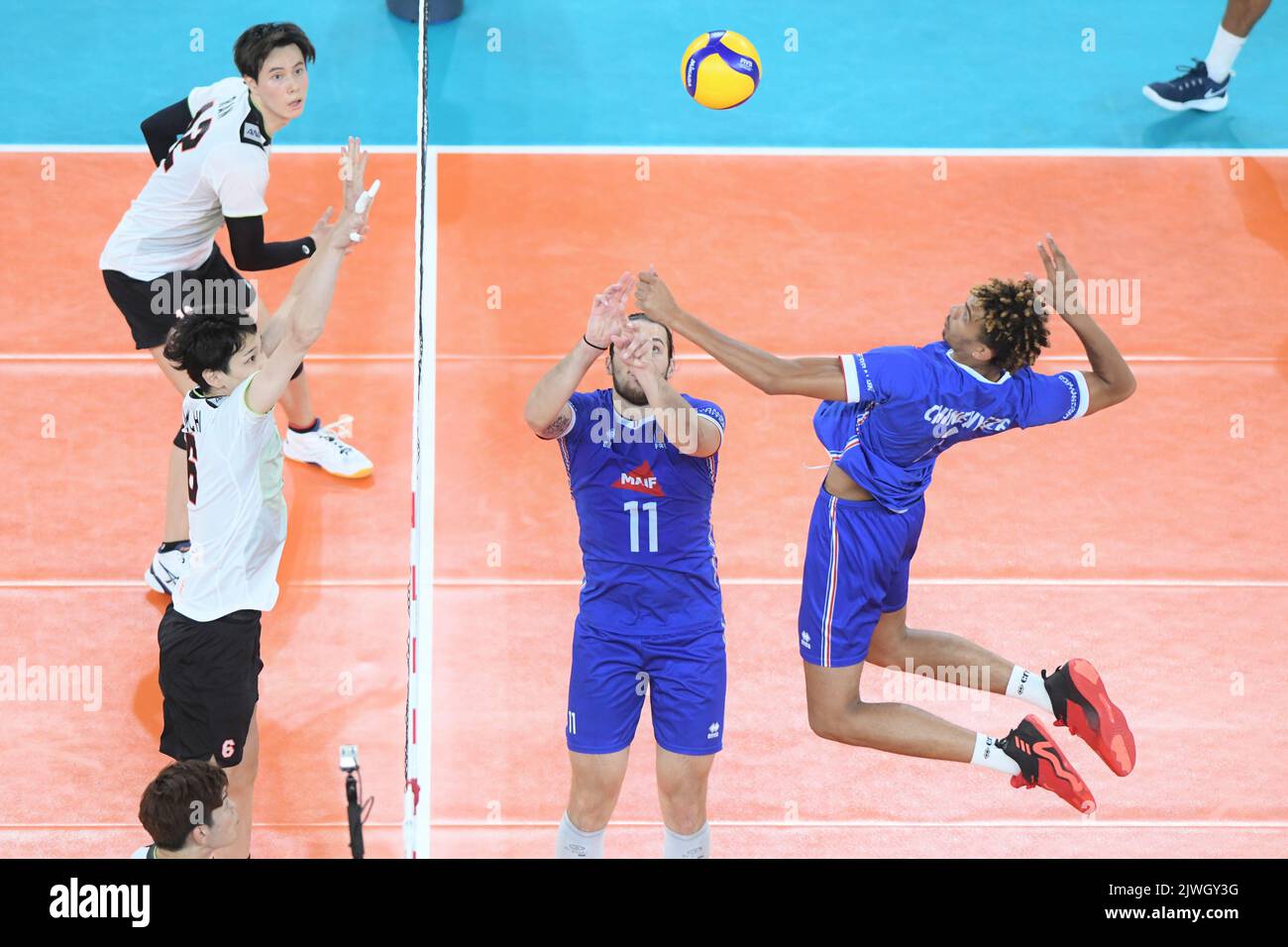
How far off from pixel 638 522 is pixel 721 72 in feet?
16.0

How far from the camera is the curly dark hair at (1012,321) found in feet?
20.9

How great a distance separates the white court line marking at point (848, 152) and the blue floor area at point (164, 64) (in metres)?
0.94

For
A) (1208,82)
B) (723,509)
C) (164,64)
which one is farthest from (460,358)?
(1208,82)

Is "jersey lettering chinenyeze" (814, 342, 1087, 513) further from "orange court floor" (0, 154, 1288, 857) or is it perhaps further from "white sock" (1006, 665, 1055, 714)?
"orange court floor" (0, 154, 1288, 857)

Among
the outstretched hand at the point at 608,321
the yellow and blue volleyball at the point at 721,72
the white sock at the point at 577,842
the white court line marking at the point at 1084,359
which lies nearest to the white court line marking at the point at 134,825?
the white sock at the point at 577,842

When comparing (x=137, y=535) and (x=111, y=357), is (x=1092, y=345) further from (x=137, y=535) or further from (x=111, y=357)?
(x=111, y=357)

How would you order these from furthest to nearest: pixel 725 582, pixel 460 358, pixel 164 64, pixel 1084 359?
pixel 164 64 → pixel 1084 359 → pixel 460 358 → pixel 725 582

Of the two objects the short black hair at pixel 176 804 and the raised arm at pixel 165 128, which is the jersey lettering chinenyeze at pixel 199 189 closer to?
the raised arm at pixel 165 128

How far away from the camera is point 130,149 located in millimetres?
12023

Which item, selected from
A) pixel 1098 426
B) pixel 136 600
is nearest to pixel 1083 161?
pixel 1098 426

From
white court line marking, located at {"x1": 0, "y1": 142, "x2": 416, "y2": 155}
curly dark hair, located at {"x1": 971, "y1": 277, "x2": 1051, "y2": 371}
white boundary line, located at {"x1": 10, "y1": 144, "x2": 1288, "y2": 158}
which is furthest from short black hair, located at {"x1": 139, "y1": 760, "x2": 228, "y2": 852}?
white boundary line, located at {"x1": 10, "y1": 144, "x2": 1288, "y2": 158}

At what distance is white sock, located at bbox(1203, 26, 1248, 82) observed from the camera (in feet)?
40.9

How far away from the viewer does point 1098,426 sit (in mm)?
9750

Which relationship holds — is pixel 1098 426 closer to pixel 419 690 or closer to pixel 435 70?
pixel 419 690
